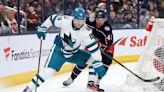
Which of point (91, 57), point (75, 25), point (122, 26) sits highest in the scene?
point (75, 25)

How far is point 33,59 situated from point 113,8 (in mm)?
3505

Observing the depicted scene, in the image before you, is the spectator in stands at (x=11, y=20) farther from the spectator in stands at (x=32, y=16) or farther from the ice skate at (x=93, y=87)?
the ice skate at (x=93, y=87)

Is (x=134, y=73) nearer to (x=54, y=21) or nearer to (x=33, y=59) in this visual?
(x=54, y=21)

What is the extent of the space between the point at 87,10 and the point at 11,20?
111 inches

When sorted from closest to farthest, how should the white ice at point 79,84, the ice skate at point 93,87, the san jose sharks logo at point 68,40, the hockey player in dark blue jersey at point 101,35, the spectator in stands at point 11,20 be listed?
the san jose sharks logo at point 68,40, the ice skate at point 93,87, the hockey player in dark blue jersey at point 101,35, the white ice at point 79,84, the spectator in stands at point 11,20

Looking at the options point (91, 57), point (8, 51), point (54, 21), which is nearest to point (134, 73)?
point (91, 57)

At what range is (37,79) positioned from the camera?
18.5 feet

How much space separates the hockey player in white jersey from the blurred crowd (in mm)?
1243

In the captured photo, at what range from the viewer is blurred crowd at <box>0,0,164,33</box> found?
7.21 metres

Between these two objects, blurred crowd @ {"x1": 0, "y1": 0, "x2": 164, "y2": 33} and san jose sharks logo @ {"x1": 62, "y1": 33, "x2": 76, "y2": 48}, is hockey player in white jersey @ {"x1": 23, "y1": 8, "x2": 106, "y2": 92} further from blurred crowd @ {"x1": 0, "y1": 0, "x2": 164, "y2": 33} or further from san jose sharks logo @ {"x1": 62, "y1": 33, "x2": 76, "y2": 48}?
blurred crowd @ {"x1": 0, "y1": 0, "x2": 164, "y2": 33}

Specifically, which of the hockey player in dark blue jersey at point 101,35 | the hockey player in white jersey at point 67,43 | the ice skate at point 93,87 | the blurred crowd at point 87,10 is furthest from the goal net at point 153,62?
the blurred crowd at point 87,10

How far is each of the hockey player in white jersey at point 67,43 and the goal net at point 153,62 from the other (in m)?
0.50

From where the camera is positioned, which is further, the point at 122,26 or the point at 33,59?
the point at 122,26

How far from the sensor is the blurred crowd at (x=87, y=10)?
721 cm
